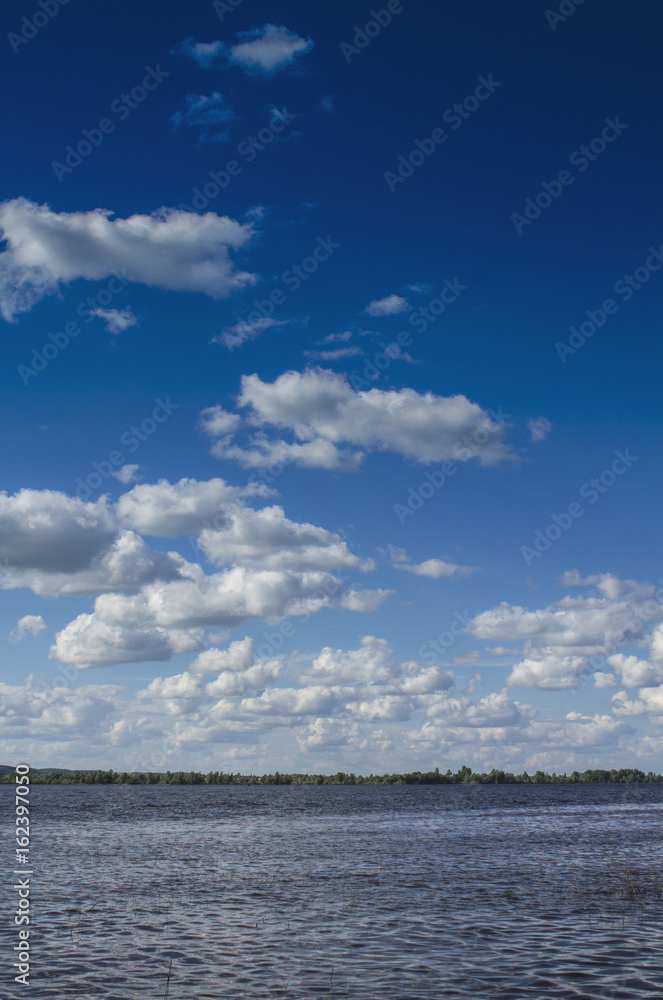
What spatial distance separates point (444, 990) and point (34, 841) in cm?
5604

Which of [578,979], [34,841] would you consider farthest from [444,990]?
[34,841]

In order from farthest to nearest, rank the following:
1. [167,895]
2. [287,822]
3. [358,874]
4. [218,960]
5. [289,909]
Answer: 1. [287,822]
2. [358,874]
3. [167,895]
4. [289,909]
5. [218,960]

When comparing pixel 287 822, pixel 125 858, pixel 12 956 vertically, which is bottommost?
pixel 287 822

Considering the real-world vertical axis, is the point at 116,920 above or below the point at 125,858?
above

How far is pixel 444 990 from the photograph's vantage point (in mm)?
20672

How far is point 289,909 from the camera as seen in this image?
1288 inches

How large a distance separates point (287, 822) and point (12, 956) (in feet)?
240

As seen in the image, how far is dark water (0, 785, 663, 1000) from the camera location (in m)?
21.5

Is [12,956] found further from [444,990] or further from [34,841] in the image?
[34,841]

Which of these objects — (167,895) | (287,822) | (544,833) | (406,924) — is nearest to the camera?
(406,924)

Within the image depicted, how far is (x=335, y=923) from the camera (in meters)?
29.6

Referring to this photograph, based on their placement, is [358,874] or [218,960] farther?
[358,874]

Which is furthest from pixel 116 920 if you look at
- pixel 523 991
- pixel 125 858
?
pixel 125 858

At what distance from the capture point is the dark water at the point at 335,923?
21.5 m
